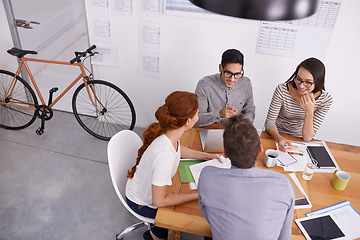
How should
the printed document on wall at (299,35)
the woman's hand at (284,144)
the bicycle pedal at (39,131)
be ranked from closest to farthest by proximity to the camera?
the woman's hand at (284,144), the printed document on wall at (299,35), the bicycle pedal at (39,131)

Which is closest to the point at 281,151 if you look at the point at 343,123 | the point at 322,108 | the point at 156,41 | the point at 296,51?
the point at 322,108

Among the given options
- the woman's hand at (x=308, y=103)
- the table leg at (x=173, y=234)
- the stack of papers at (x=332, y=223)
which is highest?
the woman's hand at (x=308, y=103)

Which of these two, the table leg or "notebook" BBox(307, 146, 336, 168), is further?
"notebook" BBox(307, 146, 336, 168)

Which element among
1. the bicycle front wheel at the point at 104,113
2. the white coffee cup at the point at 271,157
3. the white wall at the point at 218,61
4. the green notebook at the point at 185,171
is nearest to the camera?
the green notebook at the point at 185,171

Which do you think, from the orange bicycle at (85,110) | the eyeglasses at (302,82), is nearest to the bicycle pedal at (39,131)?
the orange bicycle at (85,110)

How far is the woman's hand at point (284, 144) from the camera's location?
203 cm

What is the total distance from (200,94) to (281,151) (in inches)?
28.8

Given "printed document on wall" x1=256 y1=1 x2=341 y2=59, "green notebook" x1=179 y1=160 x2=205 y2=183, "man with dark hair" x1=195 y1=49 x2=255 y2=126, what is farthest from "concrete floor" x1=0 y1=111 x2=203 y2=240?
"printed document on wall" x1=256 y1=1 x2=341 y2=59

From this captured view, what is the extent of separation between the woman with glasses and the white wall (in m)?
0.57

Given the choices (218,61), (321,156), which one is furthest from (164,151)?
(218,61)

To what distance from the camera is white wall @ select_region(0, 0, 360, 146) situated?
267cm

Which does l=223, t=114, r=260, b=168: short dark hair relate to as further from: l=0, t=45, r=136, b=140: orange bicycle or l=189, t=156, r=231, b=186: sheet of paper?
l=0, t=45, r=136, b=140: orange bicycle

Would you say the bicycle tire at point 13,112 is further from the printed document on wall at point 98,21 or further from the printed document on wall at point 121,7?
the printed document on wall at point 121,7

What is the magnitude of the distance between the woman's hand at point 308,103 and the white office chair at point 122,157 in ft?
3.86
